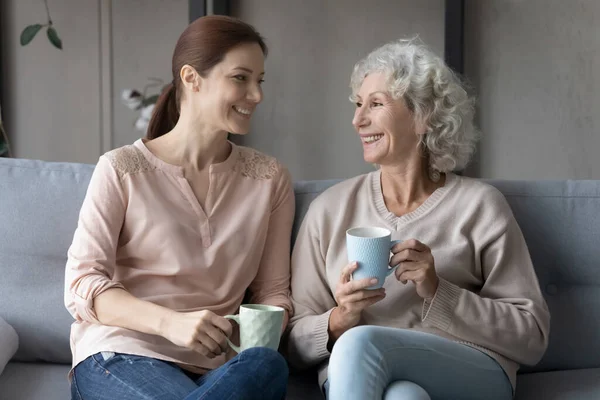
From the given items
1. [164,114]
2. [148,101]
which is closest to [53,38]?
[148,101]

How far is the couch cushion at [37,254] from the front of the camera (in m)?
1.98

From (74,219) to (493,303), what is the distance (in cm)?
106

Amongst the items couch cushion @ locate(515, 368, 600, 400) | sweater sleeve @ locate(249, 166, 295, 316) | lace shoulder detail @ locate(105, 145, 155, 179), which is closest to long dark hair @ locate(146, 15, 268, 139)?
lace shoulder detail @ locate(105, 145, 155, 179)

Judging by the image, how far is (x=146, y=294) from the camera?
176 cm

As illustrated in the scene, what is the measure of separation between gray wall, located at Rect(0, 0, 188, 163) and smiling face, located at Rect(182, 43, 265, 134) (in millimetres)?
1566

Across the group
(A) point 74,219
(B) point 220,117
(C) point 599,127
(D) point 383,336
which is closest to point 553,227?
(D) point 383,336

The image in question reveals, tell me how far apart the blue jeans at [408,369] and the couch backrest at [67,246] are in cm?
36

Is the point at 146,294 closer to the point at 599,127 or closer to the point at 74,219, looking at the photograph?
the point at 74,219

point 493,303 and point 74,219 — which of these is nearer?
point 493,303

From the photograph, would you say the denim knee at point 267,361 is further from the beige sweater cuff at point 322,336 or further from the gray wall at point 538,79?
the gray wall at point 538,79

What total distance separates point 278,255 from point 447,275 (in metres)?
0.40

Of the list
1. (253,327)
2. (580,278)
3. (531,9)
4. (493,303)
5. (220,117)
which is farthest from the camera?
(531,9)

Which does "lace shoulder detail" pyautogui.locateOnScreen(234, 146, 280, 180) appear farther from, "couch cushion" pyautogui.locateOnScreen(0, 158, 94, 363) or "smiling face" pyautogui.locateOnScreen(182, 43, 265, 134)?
"couch cushion" pyautogui.locateOnScreen(0, 158, 94, 363)

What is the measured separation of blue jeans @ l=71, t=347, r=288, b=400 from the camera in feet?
4.75
